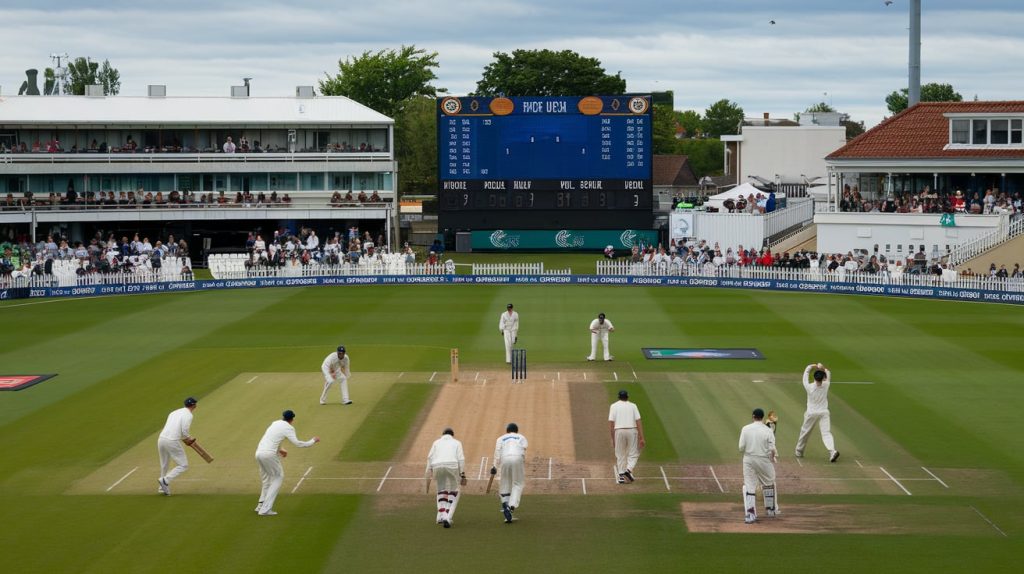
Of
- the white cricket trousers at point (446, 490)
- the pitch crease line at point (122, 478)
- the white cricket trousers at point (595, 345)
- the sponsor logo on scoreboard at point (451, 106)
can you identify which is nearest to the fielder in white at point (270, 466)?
the white cricket trousers at point (446, 490)

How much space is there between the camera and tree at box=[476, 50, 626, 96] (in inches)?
3536

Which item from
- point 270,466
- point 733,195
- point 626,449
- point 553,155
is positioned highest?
point 553,155

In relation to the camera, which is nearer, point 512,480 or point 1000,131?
point 512,480

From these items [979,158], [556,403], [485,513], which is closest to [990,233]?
[979,158]

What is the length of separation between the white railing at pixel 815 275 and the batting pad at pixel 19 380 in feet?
85.9

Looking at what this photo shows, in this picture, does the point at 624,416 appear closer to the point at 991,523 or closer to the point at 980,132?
the point at 991,523

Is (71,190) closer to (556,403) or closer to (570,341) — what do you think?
(570,341)

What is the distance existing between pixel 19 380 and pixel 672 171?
70130mm

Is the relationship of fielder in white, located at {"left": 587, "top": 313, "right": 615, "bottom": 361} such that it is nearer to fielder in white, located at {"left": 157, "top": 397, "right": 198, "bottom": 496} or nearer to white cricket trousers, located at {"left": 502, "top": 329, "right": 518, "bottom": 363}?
white cricket trousers, located at {"left": 502, "top": 329, "right": 518, "bottom": 363}

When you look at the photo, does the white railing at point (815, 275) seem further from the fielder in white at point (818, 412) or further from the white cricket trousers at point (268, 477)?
the white cricket trousers at point (268, 477)

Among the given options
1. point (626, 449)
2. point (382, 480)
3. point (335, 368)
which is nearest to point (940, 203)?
point (335, 368)

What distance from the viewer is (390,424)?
23.2 metres

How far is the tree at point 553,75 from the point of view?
8981cm

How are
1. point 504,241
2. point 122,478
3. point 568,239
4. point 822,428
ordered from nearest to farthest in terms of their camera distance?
point 122,478, point 822,428, point 568,239, point 504,241
